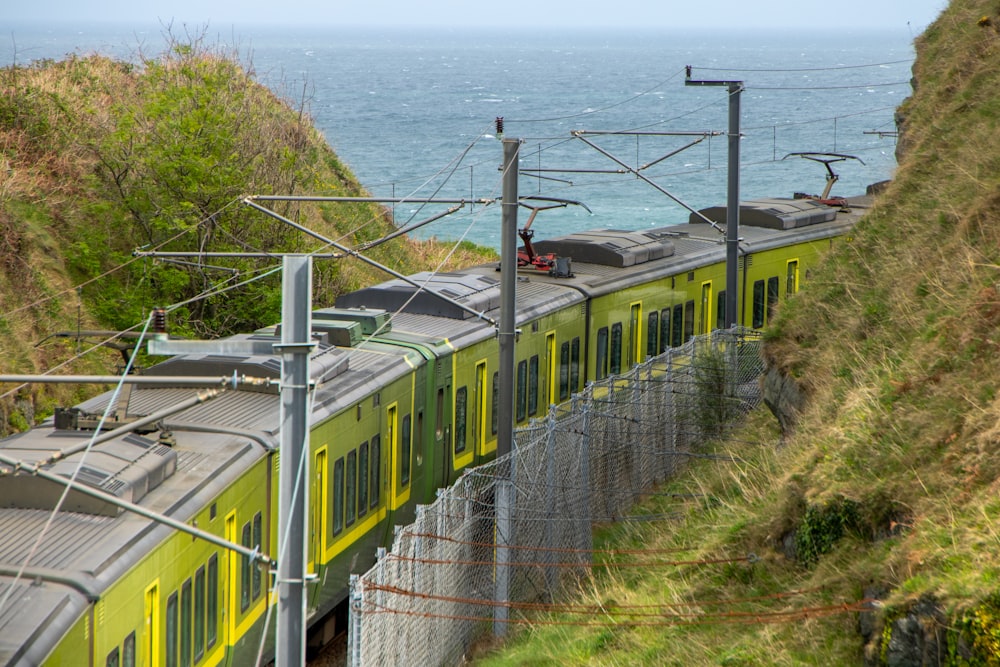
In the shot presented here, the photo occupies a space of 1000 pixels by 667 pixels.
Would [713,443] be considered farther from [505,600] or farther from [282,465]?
[282,465]

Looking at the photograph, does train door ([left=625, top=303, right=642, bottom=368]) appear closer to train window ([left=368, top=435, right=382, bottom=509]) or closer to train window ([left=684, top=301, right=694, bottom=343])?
train window ([left=684, top=301, right=694, bottom=343])

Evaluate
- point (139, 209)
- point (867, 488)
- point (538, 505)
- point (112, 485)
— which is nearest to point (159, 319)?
point (112, 485)

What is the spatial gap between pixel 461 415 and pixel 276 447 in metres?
5.09

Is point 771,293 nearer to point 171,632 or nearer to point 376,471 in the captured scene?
point 376,471

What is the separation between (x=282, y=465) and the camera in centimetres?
908

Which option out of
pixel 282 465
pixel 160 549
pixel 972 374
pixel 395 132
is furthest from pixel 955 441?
pixel 395 132

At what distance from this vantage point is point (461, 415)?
18234 mm

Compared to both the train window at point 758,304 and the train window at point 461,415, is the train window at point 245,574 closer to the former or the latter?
the train window at point 461,415

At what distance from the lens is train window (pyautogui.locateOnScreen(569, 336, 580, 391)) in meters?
21.5

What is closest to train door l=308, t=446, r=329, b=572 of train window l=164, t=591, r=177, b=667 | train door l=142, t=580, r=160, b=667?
train window l=164, t=591, r=177, b=667

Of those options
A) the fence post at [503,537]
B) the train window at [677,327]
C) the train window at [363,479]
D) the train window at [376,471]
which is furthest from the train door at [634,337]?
the train window at [363,479]

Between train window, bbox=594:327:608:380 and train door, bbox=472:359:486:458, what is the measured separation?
12.1ft

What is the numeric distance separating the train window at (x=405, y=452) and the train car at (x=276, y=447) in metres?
0.03

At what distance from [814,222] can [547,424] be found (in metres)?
15.0
